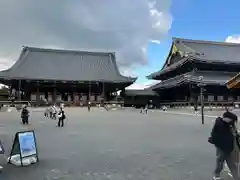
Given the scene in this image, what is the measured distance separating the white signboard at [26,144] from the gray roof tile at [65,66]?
40.0 metres

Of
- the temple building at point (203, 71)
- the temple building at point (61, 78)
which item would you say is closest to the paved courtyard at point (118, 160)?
the temple building at point (203, 71)

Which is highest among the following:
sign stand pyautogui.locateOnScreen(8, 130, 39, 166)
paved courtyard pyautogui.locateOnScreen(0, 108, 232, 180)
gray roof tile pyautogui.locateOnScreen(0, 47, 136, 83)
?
gray roof tile pyautogui.locateOnScreen(0, 47, 136, 83)

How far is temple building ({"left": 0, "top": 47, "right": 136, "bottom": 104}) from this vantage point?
153 ft

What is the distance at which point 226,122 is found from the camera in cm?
560

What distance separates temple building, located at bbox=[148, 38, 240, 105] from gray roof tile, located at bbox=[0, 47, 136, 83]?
25.8 feet

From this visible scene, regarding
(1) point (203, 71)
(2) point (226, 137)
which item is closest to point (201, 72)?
(1) point (203, 71)

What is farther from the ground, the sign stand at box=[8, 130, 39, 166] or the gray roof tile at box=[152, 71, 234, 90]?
the gray roof tile at box=[152, 71, 234, 90]

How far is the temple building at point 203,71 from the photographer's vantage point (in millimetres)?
39062

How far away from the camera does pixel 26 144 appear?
731 centimetres

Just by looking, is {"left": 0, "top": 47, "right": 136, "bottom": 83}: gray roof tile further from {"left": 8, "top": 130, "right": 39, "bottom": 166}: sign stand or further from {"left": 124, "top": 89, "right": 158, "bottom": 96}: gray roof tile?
{"left": 8, "top": 130, "right": 39, "bottom": 166}: sign stand

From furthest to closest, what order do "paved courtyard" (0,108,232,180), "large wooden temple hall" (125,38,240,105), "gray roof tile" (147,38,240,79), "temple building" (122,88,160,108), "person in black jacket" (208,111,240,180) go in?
"temple building" (122,88,160,108)
"gray roof tile" (147,38,240,79)
"large wooden temple hall" (125,38,240,105)
"paved courtyard" (0,108,232,180)
"person in black jacket" (208,111,240,180)

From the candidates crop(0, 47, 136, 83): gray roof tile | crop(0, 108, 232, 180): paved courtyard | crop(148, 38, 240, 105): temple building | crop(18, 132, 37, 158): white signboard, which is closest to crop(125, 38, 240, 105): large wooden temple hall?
crop(148, 38, 240, 105): temple building

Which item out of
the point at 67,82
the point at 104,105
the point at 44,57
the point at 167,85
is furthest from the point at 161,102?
the point at 44,57

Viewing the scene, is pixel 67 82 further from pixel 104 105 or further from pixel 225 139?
pixel 225 139
